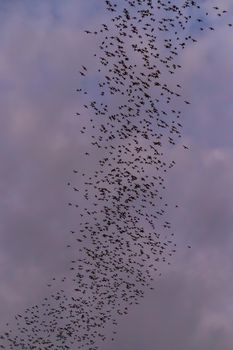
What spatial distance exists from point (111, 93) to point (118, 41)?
4.24 m

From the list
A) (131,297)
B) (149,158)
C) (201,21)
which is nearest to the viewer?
(201,21)

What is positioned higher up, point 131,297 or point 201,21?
point 201,21

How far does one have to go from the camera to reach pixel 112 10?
5100cm

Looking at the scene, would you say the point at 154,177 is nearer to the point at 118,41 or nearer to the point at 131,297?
the point at 118,41

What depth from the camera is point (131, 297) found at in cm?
7156

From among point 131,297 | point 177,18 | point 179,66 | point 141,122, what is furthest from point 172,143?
point 131,297

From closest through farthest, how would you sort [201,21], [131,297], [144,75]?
[201,21] < [144,75] < [131,297]

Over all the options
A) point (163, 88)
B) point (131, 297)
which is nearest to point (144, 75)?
point (163, 88)

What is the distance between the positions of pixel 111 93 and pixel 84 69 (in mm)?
3084

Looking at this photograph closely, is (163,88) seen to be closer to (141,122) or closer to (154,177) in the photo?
(141,122)

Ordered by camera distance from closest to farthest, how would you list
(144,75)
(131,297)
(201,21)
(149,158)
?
(201,21), (144,75), (149,158), (131,297)

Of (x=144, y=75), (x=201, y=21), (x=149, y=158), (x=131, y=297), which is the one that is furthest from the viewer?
(x=131, y=297)

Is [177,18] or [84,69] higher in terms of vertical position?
[177,18]

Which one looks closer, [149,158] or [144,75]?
Answer: [144,75]
